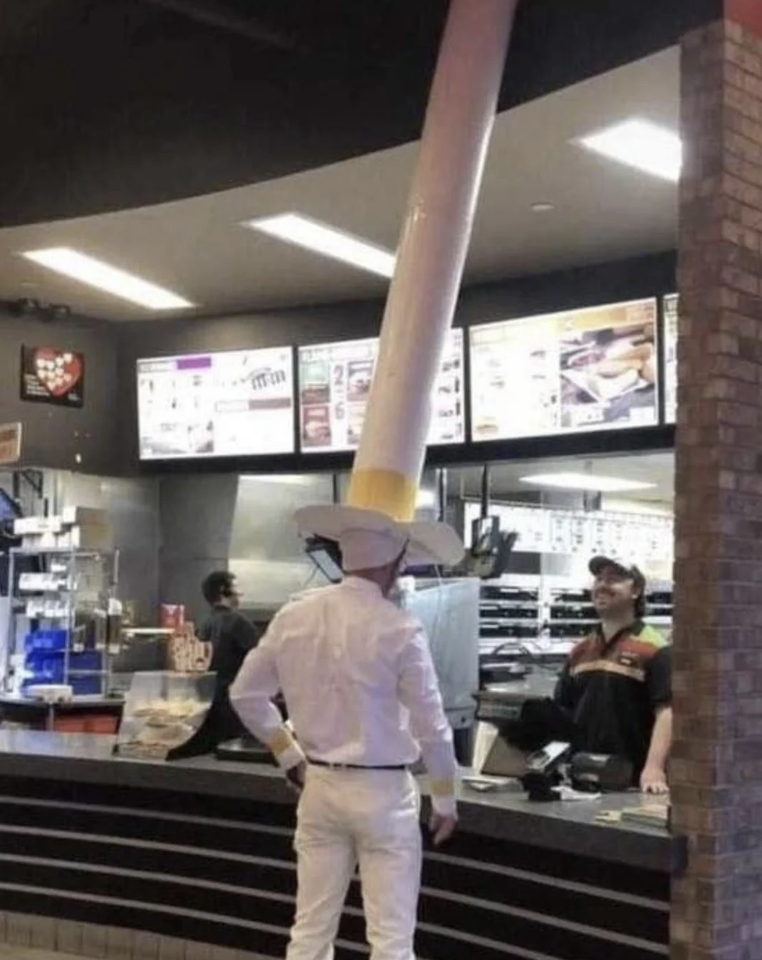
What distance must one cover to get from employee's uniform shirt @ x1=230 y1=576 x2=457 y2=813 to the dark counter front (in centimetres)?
56

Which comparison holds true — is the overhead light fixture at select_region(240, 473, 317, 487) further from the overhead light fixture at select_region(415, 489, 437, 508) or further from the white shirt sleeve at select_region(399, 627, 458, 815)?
the white shirt sleeve at select_region(399, 627, 458, 815)

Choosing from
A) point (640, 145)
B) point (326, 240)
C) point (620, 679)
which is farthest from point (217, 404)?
point (620, 679)

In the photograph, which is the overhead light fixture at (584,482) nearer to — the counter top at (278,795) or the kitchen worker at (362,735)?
the counter top at (278,795)

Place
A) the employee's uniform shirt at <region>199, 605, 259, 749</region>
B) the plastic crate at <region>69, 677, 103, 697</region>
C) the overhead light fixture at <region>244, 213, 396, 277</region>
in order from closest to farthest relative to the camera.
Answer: the overhead light fixture at <region>244, 213, 396, 277</region> < the employee's uniform shirt at <region>199, 605, 259, 749</region> < the plastic crate at <region>69, 677, 103, 697</region>

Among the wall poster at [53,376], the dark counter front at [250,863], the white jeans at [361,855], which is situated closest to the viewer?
the white jeans at [361,855]

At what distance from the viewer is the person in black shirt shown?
5824mm

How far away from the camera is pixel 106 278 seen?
8586 mm

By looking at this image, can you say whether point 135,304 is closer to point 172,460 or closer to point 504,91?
point 172,460

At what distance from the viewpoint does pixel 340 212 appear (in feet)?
23.0

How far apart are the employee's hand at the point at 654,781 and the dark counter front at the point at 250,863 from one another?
172 millimetres

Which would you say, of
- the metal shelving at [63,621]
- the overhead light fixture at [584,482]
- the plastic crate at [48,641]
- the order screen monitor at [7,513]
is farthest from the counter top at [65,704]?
the overhead light fixture at [584,482]

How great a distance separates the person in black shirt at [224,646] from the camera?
5.82 meters

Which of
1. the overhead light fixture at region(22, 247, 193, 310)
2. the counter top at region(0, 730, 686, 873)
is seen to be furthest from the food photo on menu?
the overhead light fixture at region(22, 247, 193, 310)

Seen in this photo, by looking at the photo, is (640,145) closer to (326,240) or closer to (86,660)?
(326,240)
